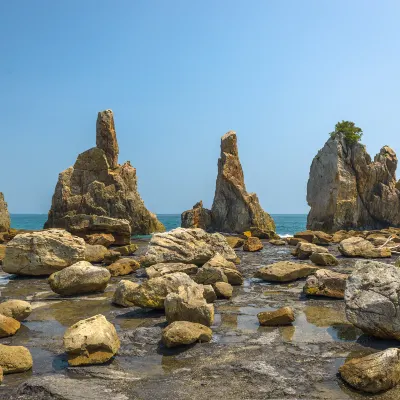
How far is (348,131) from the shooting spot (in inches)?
2470

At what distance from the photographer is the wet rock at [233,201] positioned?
192ft

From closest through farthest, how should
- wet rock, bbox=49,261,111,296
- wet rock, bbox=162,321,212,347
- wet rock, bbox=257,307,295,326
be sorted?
wet rock, bbox=162,321,212,347 → wet rock, bbox=257,307,295,326 → wet rock, bbox=49,261,111,296

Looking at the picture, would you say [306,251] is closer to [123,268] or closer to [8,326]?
[123,268]

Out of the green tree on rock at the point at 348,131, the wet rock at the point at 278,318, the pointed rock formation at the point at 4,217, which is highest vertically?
the green tree on rock at the point at 348,131

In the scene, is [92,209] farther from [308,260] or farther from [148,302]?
[148,302]

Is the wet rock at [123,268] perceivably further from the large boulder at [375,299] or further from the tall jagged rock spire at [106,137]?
the tall jagged rock spire at [106,137]

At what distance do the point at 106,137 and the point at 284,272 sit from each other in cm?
5548

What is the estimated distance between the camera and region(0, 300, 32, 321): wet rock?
9.99 meters

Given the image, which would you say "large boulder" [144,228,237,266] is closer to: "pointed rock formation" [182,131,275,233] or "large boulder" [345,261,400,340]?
"large boulder" [345,261,400,340]

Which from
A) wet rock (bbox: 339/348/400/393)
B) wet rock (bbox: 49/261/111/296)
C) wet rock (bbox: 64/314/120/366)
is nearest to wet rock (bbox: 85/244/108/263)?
wet rock (bbox: 49/261/111/296)

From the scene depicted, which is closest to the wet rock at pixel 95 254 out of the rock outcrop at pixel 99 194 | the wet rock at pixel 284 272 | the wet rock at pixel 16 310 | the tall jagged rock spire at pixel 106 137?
the wet rock at pixel 284 272

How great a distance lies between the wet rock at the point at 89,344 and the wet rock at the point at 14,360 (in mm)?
606

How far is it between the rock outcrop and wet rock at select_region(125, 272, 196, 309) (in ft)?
164

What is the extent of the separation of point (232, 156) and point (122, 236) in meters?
35.0
